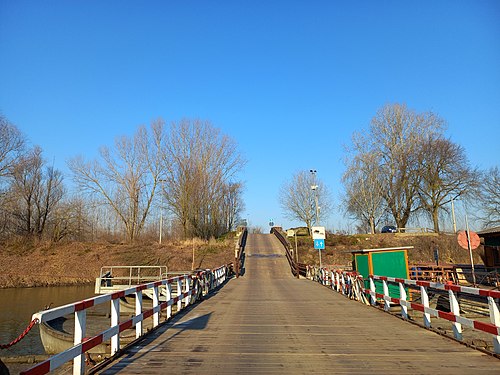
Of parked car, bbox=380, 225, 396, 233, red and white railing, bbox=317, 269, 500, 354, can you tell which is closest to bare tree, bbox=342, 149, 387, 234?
parked car, bbox=380, 225, 396, 233

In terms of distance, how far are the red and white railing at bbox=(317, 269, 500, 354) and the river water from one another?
12.2 metres

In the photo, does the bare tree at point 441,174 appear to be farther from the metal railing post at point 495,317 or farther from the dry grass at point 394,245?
the metal railing post at point 495,317

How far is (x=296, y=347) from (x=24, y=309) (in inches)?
904

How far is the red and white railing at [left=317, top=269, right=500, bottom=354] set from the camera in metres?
6.07

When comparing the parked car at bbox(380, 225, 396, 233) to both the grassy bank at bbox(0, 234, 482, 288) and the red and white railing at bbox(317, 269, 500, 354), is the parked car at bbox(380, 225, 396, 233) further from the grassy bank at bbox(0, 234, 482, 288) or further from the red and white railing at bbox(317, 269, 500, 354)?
the red and white railing at bbox(317, 269, 500, 354)

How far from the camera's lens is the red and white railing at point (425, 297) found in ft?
19.9

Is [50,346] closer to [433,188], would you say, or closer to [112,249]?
[112,249]

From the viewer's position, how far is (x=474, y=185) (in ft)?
149

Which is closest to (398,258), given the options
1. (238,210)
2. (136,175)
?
(136,175)

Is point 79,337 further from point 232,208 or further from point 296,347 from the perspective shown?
point 232,208

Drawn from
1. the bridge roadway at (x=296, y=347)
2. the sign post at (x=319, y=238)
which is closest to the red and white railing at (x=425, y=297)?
the bridge roadway at (x=296, y=347)

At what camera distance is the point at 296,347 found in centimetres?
679

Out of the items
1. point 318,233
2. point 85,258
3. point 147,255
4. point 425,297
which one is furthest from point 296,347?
point 85,258

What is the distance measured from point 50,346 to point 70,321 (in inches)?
217
